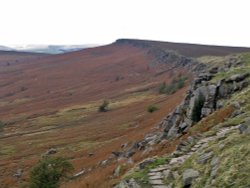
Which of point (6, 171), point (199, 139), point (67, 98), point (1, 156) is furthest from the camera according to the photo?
point (67, 98)

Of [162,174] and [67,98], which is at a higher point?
[162,174]

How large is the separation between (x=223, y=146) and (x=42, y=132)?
74814 millimetres

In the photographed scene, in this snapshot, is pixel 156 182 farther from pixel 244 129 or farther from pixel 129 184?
pixel 244 129

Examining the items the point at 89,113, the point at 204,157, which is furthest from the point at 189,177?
Answer: the point at 89,113

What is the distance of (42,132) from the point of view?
8806 cm

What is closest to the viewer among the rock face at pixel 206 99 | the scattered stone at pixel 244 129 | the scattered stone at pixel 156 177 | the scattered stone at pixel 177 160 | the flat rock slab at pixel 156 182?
the flat rock slab at pixel 156 182

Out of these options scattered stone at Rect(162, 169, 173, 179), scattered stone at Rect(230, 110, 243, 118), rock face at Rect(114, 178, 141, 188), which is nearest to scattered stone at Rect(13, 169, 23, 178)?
scattered stone at Rect(230, 110, 243, 118)

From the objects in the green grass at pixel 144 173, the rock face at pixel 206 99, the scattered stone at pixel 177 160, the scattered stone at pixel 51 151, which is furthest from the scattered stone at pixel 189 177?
the scattered stone at pixel 51 151

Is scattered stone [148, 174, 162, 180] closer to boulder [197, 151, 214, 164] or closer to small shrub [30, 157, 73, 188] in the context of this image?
boulder [197, 151, 214, 164]

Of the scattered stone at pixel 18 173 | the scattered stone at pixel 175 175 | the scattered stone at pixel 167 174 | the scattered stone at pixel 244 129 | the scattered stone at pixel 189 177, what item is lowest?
the scattered stone at pixel 18 173

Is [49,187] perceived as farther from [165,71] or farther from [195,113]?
[165,71]

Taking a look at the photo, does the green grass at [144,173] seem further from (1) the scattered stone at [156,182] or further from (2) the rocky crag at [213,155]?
(1) the scattered stone at [156,182]

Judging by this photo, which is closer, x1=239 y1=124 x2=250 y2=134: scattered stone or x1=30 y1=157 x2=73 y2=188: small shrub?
x1=239 y1=124 x2=250 y2=134: scattered stone

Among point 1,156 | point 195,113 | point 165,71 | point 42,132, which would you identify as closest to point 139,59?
point 165,71
